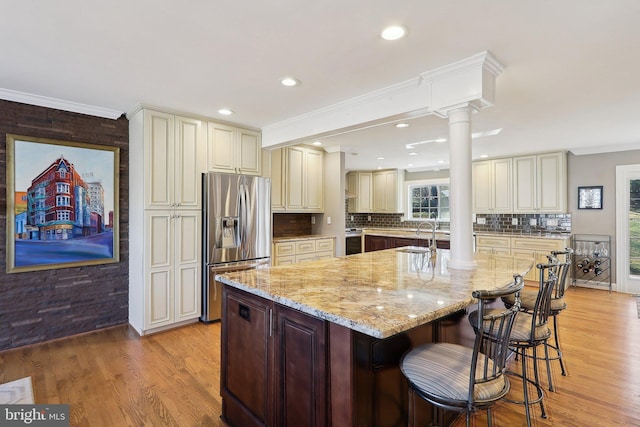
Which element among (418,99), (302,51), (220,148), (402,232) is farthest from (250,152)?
(402,232)

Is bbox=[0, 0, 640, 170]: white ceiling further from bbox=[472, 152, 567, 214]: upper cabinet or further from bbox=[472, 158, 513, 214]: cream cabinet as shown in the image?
bbox=[472, 158, 513, 214]: cream cabinet

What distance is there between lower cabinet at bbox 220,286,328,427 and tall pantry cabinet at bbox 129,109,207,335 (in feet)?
5.86

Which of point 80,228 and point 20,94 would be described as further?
point 80,228

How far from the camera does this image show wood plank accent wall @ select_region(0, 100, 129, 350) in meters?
3.04

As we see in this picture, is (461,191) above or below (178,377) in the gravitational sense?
above

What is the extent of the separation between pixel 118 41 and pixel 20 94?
5.52 ft

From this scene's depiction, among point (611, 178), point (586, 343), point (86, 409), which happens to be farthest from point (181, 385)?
point (611, 178)

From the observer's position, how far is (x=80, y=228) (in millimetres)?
3391

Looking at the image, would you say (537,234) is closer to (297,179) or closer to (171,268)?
(297,179)

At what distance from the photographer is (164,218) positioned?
3488 mm

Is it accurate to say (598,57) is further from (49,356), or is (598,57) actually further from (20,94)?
(49,356)

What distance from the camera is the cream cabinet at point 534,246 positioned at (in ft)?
17.1

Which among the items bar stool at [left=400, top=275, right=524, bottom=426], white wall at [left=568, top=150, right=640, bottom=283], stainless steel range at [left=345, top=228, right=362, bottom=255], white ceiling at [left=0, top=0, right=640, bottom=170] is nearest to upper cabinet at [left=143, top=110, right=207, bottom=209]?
white ceiling at [left=0, top=0, right=640, bottom=170]
